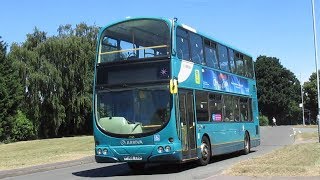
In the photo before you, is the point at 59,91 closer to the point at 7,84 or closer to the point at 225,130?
the point at 7,84

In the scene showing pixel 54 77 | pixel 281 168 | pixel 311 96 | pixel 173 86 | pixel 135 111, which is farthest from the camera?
pixel 311 96

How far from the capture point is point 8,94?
162 ft

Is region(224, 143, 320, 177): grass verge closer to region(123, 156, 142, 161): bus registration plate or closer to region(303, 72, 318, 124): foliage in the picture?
region(123, 156, 142, 161): bus registration plate

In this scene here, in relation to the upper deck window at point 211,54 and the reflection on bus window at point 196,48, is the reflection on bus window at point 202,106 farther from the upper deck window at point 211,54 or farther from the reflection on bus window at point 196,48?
the upper deck window at point 211,54

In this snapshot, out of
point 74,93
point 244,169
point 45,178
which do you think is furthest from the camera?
point 74,93

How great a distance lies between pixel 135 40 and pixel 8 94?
36211mm

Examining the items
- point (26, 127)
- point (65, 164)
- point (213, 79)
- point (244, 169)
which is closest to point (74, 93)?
point (26, 127)

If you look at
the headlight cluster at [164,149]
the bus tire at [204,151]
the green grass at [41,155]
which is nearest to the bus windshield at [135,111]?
the headlight cluster at [164,149]

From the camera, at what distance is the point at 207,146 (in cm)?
1781

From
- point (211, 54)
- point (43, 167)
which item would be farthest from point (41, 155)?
point (211, 54)

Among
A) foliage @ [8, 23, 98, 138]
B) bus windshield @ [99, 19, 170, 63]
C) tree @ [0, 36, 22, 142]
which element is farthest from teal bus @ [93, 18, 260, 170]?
foliage @ [8, 23, 98, 138]

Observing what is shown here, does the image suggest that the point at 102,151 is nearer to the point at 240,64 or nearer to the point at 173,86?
the point at 173,86

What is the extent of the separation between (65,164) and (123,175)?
5.98 m

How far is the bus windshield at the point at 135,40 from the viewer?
15555 mm
